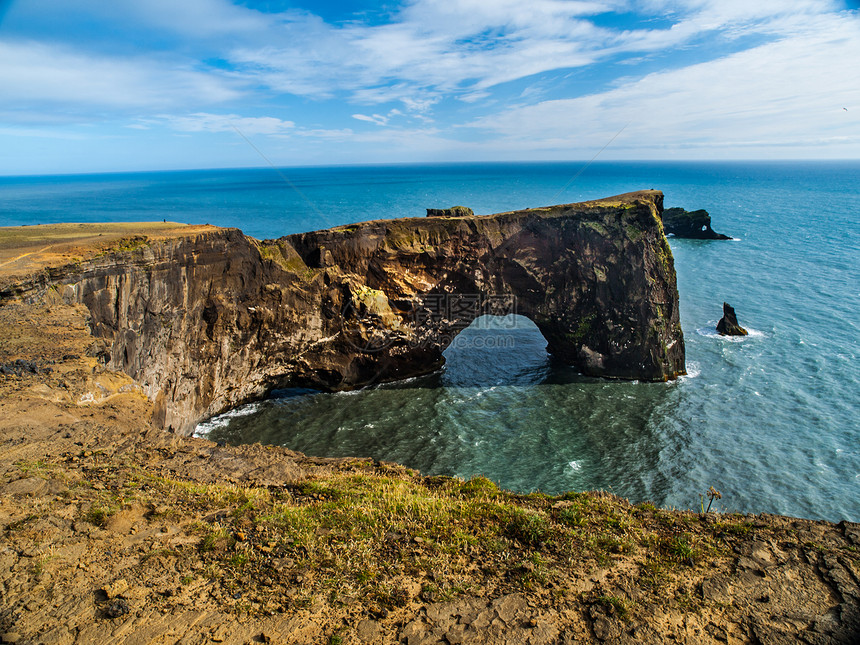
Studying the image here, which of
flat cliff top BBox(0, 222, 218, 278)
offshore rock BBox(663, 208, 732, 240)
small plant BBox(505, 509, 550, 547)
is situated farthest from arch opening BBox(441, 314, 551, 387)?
offshore rock BBox(663, 208, 732, 240)

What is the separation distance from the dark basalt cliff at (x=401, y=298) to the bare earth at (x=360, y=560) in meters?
15.8

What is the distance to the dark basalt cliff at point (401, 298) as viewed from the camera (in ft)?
106

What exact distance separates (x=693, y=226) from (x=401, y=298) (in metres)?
82.8

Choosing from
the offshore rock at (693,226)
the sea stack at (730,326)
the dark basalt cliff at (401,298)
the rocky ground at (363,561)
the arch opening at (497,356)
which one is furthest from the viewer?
the offshore rock at (693,226)

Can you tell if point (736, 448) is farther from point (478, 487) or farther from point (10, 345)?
point (10, 345)

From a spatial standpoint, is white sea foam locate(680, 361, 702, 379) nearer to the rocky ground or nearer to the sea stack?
the sea stack

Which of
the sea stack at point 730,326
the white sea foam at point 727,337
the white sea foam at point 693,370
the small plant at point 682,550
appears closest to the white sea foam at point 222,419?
A: the small plant at point 682,550

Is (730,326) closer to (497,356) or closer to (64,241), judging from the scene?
(497,356)

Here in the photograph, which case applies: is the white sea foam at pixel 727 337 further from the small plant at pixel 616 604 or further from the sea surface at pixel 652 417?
the small plant at pixel 616 604

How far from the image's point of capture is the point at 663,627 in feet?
32.8

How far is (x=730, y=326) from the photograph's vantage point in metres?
46.9

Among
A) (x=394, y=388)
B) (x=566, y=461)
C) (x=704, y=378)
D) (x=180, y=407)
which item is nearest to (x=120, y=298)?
(x=180, y=407)

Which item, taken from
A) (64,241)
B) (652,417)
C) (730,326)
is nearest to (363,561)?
(652,417)

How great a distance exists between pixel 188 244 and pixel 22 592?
24470 millimetres
